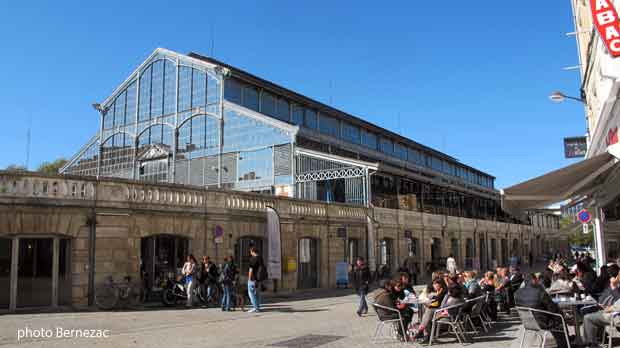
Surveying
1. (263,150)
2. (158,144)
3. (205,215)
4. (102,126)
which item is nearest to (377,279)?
(263,150)

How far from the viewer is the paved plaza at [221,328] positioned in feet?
32.0

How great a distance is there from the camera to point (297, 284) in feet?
74.1

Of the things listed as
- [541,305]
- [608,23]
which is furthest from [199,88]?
[541,305]

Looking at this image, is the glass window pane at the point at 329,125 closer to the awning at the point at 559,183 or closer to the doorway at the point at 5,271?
the doorway at the point at 5,271

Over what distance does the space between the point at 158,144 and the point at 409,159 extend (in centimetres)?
2349

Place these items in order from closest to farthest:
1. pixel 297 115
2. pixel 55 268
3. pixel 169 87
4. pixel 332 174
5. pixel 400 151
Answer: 1. pixel 55 268
2. pixel 332 174
3. pixel 169 87
4. pixel 297 115
5. pixel 400 151

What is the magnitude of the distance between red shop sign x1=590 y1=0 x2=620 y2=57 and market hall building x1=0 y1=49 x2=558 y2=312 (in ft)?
40.7

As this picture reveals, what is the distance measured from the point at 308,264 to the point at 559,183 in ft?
46.8

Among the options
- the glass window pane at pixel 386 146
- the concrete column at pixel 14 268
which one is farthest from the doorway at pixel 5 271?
the glass window pane at pixel 386 146

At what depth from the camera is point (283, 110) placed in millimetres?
35188

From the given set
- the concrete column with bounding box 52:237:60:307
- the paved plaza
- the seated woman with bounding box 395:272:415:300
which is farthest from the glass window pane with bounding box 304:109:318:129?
the seated woman with bounding box 395:272:415:300

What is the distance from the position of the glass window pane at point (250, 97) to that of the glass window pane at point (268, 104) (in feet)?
1.50

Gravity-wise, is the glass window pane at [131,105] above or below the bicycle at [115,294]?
above

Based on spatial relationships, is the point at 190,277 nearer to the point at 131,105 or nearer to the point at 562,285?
the point at 562,285
